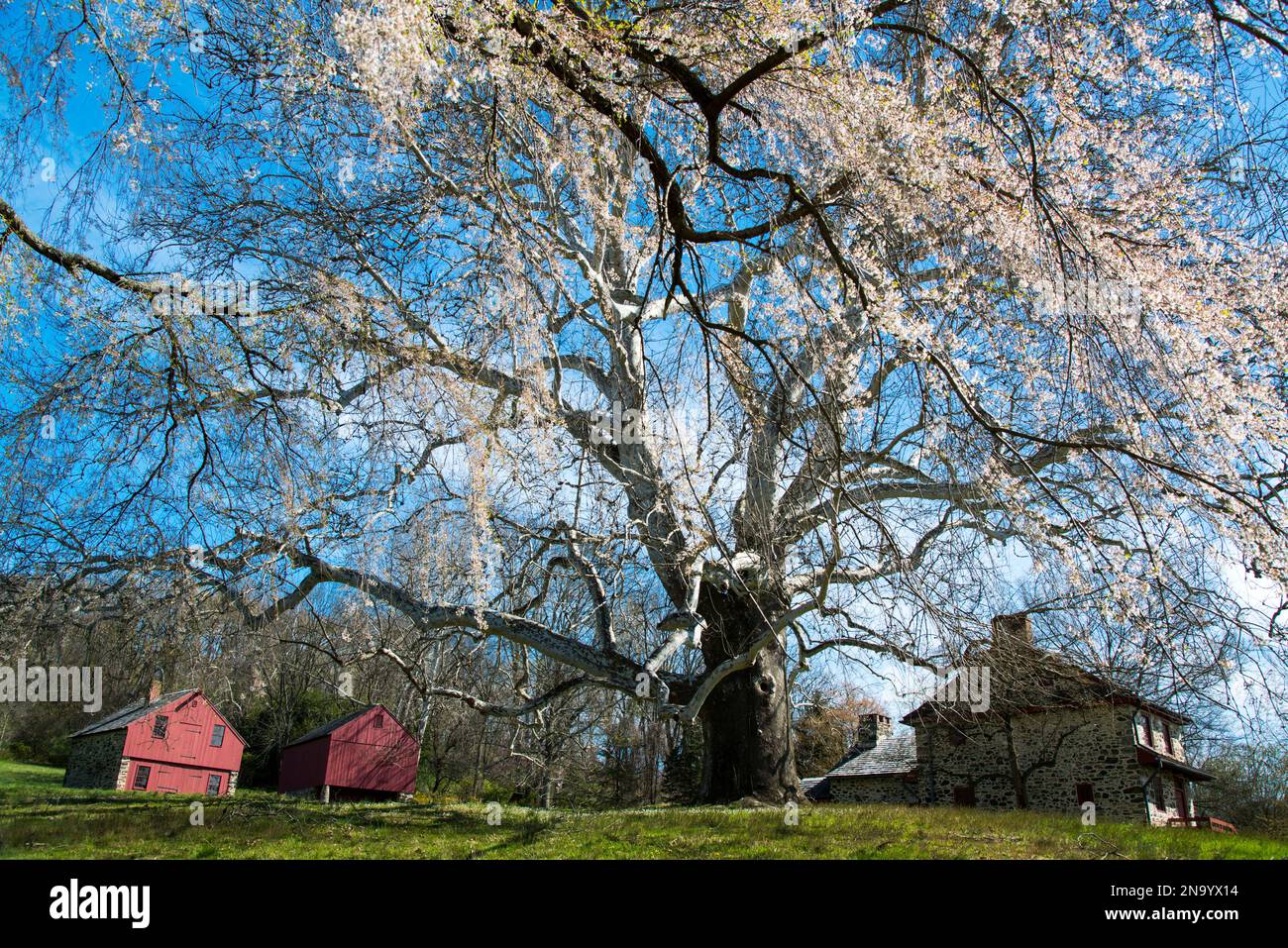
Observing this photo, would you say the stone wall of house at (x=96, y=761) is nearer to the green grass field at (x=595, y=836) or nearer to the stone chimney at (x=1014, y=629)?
the green grass field at (x=595, y=836)

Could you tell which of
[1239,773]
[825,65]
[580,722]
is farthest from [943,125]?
[1239,773]

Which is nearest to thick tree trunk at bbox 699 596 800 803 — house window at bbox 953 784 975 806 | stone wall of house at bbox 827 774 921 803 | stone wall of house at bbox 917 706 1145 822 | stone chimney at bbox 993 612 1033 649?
stone chimney at bbox 993 612 1033 649

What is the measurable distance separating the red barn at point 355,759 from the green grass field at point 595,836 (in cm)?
892

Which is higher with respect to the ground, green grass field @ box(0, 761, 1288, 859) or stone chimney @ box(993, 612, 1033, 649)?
stone chimney @ box(993, 612, 1033, 649)

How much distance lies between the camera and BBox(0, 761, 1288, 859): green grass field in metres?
6.48

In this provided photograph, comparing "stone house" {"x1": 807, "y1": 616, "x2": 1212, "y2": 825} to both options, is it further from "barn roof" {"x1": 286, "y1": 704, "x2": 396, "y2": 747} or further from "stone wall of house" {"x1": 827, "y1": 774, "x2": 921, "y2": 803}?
"barn roof" {"x1": 286, "y1": 704, "x2": 396, "y2": 747}

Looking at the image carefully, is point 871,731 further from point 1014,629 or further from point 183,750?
point 183,750

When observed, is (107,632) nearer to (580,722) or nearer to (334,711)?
(580,722)

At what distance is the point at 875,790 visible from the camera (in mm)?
20906

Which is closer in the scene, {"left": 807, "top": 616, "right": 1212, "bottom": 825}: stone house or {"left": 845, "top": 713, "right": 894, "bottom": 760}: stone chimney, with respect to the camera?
{"left": 807, "top": 616, "right": 1212, "bottom": 825}: stone house

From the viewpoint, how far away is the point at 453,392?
3.63 meters

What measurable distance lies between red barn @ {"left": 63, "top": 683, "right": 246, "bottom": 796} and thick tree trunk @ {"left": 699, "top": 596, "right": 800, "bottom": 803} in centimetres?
1724
